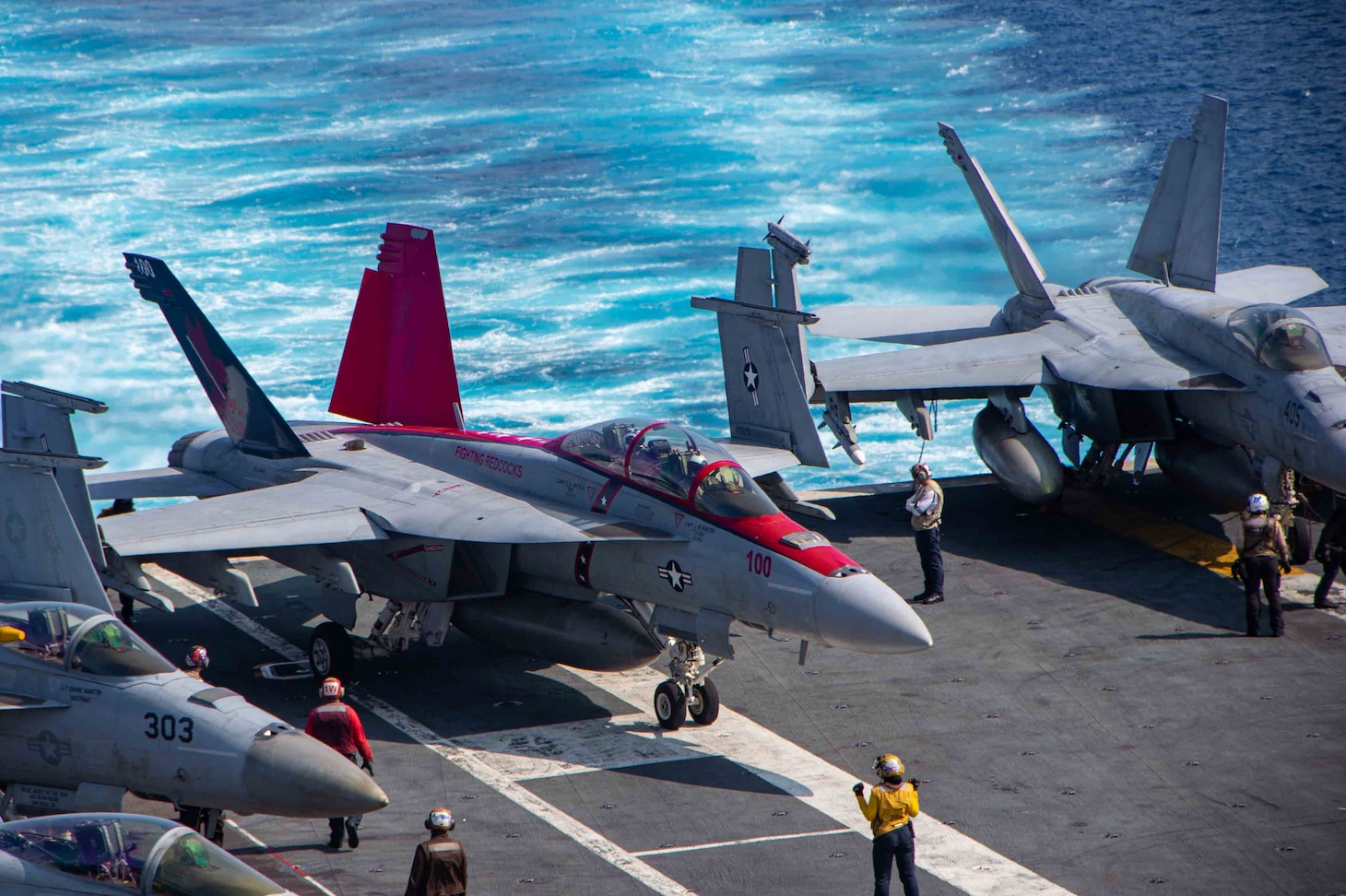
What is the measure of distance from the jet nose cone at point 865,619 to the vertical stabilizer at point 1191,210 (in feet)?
34.7

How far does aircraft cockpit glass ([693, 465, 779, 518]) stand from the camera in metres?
13.2

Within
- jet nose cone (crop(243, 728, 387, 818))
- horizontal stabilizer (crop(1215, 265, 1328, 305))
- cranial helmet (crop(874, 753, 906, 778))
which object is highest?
horizontal stabilizer (crop(1215, 265, 1328, 305))

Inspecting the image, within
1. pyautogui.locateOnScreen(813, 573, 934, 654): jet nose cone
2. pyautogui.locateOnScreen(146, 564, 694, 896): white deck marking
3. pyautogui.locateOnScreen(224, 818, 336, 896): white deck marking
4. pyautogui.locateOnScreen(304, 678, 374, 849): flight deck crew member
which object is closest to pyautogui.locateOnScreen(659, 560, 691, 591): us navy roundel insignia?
pyautogui.locateOnScreen(813, 573, 934, 654): jet nose cone

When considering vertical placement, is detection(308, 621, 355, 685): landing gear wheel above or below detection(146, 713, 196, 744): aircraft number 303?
below

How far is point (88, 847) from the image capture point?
8086 mm

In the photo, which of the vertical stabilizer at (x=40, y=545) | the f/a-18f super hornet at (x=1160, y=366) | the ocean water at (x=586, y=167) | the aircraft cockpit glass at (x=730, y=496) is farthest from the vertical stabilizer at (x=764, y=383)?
the ocean water at (x=586, y=167)

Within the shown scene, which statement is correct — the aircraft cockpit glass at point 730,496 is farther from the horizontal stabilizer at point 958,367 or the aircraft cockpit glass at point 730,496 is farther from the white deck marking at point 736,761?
the horizontal stabilizer at point 958,367

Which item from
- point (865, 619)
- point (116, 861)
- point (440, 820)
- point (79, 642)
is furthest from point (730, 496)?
point (116, 861)

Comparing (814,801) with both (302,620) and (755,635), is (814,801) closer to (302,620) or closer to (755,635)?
(755,635)

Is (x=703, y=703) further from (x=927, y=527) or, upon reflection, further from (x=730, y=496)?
(x=927, y=527)

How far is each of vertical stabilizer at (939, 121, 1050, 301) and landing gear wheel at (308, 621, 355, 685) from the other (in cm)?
1083

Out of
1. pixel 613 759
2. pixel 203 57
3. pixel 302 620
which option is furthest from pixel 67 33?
pixel 613 759

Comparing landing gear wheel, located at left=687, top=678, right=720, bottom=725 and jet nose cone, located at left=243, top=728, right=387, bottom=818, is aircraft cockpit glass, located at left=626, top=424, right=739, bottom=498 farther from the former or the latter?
jet nose cone, located at left=243, top=728, right=387, bottom=818

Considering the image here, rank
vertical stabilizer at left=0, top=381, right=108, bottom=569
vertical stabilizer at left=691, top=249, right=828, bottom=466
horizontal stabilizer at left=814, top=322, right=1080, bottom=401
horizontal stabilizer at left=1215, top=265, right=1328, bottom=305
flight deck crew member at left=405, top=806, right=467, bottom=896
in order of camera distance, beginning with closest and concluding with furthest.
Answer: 1. flight deck crew member at left=405, top=806, right=467, bottom=896
2. vertical stabilizer at left=0, top=381, right=108, bottom=569
3. vertical stabilizer at left=691, top=249, right=828, bottom=466
4. horizontal stabilizer at left=814, top=322, right=1080, bottom=401
5. horizontal stabilizer at left=1215, top=265, right=1328, bottom=305
